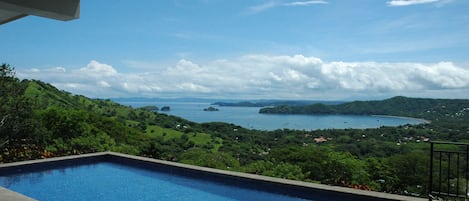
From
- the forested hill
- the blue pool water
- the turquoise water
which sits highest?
the forested hill

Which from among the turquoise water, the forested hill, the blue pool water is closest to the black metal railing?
the blue pool water

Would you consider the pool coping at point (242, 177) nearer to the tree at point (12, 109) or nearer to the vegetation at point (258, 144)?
the vegetation at point (258, 144)

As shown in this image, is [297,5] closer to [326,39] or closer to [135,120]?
[326,39]

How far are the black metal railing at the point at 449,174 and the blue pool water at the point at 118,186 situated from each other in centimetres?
197

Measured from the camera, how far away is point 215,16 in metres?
12.6

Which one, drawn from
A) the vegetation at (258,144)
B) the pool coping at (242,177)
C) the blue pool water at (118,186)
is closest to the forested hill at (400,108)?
the vegetation at (258,144)

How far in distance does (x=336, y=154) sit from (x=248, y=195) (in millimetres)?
1795

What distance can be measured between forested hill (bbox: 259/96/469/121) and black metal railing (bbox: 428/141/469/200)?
21.5 feet

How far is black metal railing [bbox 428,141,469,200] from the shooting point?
4.84 m

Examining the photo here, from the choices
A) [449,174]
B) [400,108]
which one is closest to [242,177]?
[449,174]

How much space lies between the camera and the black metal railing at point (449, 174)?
484 cm

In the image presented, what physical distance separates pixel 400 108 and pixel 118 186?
15230mm

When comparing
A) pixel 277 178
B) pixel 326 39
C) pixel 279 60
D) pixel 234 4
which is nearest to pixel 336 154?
pixel 277 178

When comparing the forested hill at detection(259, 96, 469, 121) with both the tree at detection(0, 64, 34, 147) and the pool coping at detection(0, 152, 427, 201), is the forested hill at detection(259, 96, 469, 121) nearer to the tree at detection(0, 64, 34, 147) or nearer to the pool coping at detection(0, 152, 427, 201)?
the pool coping at detection(0, 152, 427, 201)
